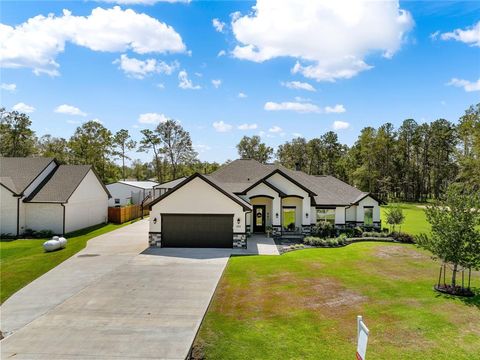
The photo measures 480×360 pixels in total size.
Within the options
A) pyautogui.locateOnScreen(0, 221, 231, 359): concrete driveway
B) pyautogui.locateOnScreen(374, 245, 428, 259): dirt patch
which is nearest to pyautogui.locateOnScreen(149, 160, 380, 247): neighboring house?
pyautogui.locateOnScreen(0, 221, 231, 359): concrete driveway

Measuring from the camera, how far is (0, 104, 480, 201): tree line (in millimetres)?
54094

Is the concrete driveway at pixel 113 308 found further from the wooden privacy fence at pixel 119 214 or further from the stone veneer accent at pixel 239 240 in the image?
the wooden privacy fence at pixel 119 214

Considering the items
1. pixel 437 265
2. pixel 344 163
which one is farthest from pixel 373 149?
pixel 437 265

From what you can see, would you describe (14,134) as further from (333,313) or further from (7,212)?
(333,313)

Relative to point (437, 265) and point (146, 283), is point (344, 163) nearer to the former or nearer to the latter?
point (437, 265)

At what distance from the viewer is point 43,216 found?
27.1m

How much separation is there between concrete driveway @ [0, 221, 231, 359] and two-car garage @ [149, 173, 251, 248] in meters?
2.63

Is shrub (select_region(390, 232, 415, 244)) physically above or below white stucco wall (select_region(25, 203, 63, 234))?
below

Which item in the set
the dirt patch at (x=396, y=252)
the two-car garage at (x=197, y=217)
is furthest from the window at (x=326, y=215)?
the two-car garage at (x=197, y=217)

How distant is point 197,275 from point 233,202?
7.09 m

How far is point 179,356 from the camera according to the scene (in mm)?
8633

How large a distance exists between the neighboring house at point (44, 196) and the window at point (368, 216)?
2473cm

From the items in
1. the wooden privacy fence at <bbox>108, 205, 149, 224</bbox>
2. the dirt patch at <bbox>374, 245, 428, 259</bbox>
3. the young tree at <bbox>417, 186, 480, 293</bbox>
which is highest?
the young tree at <bbox>417, 186, 480, 293</bbox>

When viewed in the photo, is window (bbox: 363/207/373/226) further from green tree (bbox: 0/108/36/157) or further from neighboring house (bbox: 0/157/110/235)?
green tree (bbox: 0/108/36/157)
